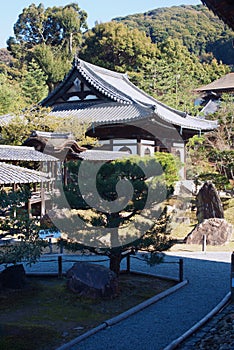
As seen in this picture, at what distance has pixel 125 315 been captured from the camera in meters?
6.27

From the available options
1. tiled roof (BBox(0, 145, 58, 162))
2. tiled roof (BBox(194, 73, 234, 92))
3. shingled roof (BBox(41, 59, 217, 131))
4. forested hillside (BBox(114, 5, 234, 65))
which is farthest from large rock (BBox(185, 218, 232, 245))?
forested hillside (BBox(114, 5, 234, 65))

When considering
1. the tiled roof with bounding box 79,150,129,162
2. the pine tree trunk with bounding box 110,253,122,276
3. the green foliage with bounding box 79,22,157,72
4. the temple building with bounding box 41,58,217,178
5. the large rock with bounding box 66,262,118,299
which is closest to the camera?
the large rock with bounding box 66,262,118,299

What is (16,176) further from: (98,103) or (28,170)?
(98,103)

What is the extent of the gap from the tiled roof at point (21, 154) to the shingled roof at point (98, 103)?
468 centimetres

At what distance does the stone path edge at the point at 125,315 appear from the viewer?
→ 5264 mm

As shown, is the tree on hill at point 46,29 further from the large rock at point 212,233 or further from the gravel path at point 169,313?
the gravel path at point 169,313

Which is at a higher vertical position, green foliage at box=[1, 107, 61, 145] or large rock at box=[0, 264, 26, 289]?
green foliage at box=[1, 107, 61, 145]

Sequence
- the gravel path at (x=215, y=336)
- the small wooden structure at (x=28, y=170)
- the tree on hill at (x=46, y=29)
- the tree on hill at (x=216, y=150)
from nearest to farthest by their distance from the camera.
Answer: the gravel path at (x=215, y=336), the small wooden structure at (x=28, y=170), the tree on hill at (x=216, y=150), the tree on hill at (x=46, y=29)

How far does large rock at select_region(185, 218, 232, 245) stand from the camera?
12.1 m

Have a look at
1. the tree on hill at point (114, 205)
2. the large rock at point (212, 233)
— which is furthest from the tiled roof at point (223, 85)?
the tree on hill at point (114, 205)

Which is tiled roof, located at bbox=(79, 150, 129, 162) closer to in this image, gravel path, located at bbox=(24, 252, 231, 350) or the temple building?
the temple building

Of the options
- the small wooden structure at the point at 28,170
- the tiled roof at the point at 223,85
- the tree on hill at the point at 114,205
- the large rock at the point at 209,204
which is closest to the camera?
the tree on hill at the point at 114,205

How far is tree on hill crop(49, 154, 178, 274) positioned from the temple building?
34.9 feet

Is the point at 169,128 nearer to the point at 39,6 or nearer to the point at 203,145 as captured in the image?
the point at 203,145
